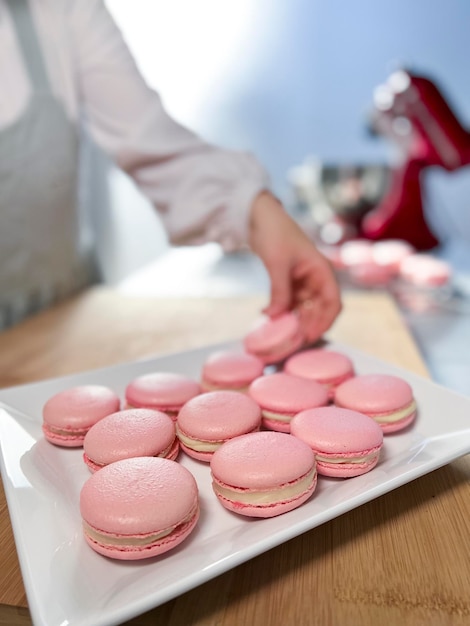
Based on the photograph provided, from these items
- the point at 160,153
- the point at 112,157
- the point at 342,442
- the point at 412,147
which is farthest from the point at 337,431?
the point at 412,147

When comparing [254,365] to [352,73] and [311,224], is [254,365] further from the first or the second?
[352,73]

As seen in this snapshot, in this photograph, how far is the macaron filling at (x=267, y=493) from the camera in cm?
50

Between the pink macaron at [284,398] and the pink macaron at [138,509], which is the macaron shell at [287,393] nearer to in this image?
the pink macaron at [284,398]

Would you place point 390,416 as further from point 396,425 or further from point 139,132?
point 139,132

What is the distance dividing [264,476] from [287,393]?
0.67ft

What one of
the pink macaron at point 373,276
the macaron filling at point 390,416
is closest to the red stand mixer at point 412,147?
the pink macaron at point 373,276

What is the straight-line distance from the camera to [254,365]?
0.83 m

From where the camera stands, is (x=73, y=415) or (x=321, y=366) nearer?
(x=73, y=415)

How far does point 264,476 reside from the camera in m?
0.50

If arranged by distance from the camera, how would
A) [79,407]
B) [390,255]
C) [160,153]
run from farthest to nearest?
[390,255] → [160,153] → [79,407]

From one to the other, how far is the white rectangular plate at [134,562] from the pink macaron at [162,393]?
10cm

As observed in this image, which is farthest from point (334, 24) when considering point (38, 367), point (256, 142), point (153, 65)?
point (38, 367)

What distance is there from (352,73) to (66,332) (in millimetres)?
1779

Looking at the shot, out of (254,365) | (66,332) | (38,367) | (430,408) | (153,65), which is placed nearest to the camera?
(430,408)
